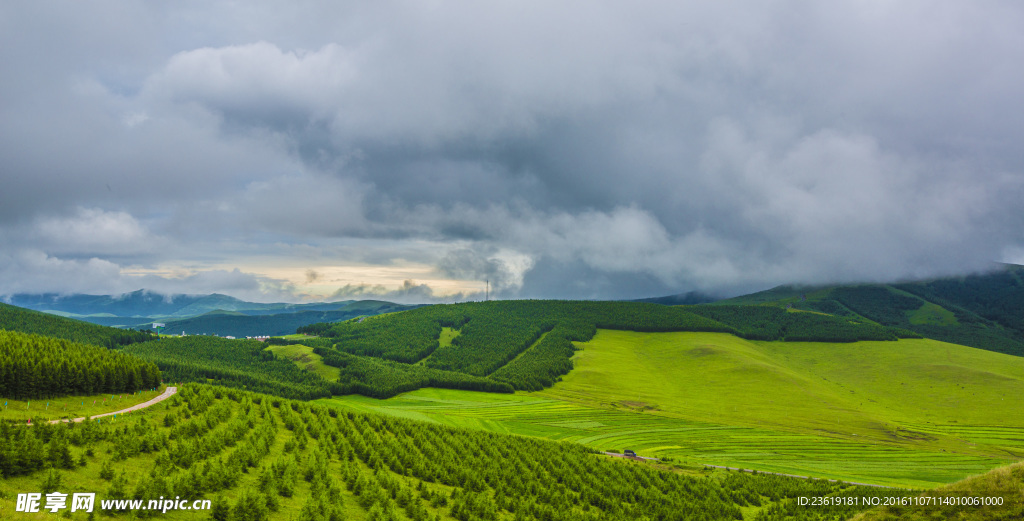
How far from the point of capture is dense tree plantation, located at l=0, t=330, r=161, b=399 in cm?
6894

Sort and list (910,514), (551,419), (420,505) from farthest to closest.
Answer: (551,419) < (420,505) < (910,514)

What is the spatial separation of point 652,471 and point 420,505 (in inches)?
2329

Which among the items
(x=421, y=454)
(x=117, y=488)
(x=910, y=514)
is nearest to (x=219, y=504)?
(x=117, y=488)

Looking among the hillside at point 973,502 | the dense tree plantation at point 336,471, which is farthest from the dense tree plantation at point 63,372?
the hillside at point 973,502

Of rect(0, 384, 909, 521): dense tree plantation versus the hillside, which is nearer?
rect(0, 384, 909, 521): dense tree plantation

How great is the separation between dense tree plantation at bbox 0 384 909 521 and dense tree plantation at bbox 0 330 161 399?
1132 cm

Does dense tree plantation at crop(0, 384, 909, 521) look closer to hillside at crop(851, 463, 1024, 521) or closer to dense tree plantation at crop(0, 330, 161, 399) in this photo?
dense tree plantation at crop(0, 330, 161, 399)

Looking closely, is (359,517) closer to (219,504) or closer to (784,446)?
(219,504)

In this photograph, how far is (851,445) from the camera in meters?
154

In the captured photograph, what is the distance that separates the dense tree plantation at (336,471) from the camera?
40688 millimetres

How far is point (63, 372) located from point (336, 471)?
166ft

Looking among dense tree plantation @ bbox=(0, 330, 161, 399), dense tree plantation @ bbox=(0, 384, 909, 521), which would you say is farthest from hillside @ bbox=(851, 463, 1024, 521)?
dense tree plantation @ bbox=(0, 330, 161, 399)

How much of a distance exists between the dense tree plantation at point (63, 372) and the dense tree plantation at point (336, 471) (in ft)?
37.2

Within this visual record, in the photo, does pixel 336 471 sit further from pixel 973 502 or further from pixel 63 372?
pixel 973 502
